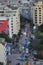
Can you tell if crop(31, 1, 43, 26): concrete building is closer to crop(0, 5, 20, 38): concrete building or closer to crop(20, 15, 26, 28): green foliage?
crop(20, 15, 26, 28): green foliage

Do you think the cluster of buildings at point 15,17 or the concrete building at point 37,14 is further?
the concrete building at point 37,14

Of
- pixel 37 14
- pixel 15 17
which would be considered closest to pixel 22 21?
pixel 37 14

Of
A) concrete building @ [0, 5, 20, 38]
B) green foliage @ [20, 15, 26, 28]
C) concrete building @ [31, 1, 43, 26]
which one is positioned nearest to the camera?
concrete building @ [0, 5, 20, 38]

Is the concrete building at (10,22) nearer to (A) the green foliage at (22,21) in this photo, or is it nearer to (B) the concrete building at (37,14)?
(A) the green foliage at (22,21)

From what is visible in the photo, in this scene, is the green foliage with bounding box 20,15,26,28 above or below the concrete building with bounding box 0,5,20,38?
below

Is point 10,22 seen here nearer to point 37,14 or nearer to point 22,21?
point 22,21

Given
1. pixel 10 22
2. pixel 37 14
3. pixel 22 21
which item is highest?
pixel 10 22

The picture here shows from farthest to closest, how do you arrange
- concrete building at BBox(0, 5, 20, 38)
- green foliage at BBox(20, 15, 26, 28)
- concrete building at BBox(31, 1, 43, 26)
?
concrete building at BBox(31, 1, 43, 26), green foliage at BBox(20, 15, 26, 28), concrete building at BBox(0, 5, 20, 38)

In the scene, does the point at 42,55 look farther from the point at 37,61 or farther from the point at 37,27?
the point at 37,27

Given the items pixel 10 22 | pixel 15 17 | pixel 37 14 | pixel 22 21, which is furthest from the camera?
pixel 37 14

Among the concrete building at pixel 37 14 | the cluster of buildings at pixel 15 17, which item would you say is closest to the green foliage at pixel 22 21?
the cluster of buildings at pixel 15 17

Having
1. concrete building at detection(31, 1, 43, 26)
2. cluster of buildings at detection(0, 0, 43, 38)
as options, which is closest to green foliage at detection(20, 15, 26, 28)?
cluster of buildings at detection(0, 0, 43, 38)
